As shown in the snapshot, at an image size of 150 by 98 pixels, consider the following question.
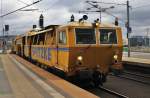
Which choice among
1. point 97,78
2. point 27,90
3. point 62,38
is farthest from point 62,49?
point 27,90

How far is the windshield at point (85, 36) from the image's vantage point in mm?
18312

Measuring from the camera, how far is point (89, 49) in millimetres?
18531

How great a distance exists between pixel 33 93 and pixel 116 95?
493 centimetres

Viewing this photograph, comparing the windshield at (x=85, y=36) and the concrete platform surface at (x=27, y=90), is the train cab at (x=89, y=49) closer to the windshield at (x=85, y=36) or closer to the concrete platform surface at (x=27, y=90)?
the windshield at (x=85, y=36)

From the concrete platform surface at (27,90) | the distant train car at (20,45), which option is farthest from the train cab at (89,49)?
the distant train car at (20,45)

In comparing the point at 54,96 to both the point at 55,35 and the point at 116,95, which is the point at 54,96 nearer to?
the point at 116,95

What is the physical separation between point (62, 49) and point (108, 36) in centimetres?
209

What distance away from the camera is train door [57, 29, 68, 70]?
18.4m

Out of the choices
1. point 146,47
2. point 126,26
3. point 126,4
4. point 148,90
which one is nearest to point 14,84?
point 148,90

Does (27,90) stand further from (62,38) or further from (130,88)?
(130,88)

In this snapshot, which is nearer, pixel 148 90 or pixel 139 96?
pixel 139 96

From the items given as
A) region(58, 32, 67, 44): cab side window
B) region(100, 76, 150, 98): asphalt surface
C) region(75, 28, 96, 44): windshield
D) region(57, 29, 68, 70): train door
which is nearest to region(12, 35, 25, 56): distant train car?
region(100, 76, 150, 98): asphalt surface

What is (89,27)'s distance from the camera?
734 inches

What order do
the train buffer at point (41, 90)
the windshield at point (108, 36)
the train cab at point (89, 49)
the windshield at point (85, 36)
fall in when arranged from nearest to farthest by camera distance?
the train buffer at point (41, 90), the train cab at point (89, 49), the windshield at point (85, 36), the windshield at point (108, 36)
